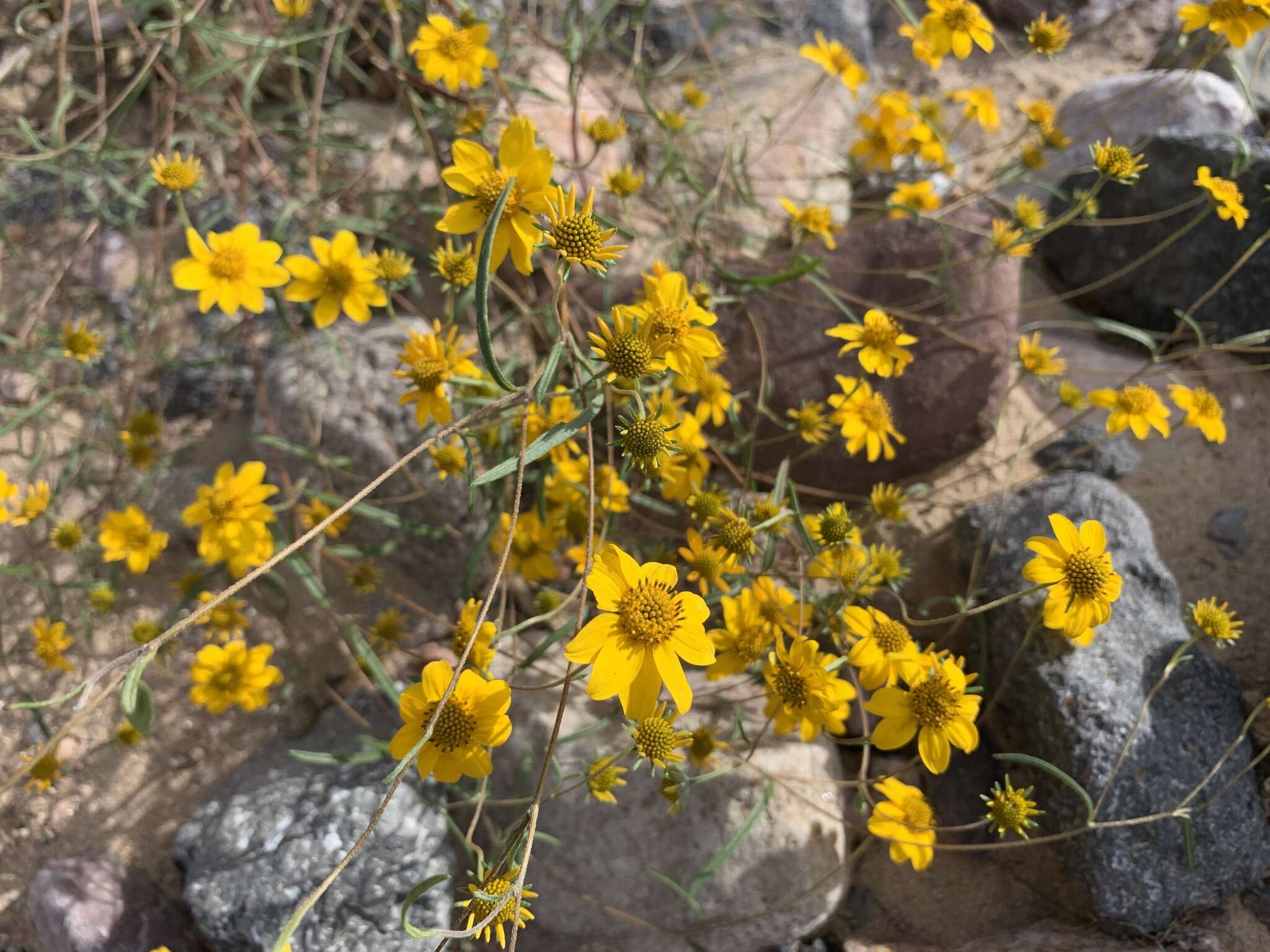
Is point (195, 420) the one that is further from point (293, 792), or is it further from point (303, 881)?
point (303, 881)

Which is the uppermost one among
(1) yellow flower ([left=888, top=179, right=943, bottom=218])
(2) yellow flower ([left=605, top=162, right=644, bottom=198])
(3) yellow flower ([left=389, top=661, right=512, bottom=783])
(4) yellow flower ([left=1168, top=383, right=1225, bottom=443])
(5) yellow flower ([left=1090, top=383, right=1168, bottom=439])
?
(2) yellow flower ([left=605, top=162, right=644, bottom=198])

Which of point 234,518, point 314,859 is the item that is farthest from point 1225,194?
point 314,859

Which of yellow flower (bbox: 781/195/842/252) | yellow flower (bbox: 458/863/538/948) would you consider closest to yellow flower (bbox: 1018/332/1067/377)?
yellow flower (bbox: 781/195/842/252)

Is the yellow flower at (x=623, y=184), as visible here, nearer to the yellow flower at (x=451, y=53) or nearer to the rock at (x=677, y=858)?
the yellow flower at (x=451, y=53)

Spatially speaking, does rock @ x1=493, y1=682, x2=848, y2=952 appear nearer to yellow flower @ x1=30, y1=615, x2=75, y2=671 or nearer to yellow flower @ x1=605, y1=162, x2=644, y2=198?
yellow flower @ x1=30, y1=615, x2=75, y2=671

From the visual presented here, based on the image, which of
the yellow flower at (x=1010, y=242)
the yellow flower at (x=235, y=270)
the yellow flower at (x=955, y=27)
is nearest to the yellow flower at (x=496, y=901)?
the yellow flower at (x=235, y=270)

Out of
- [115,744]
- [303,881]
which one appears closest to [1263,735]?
[303,881]
